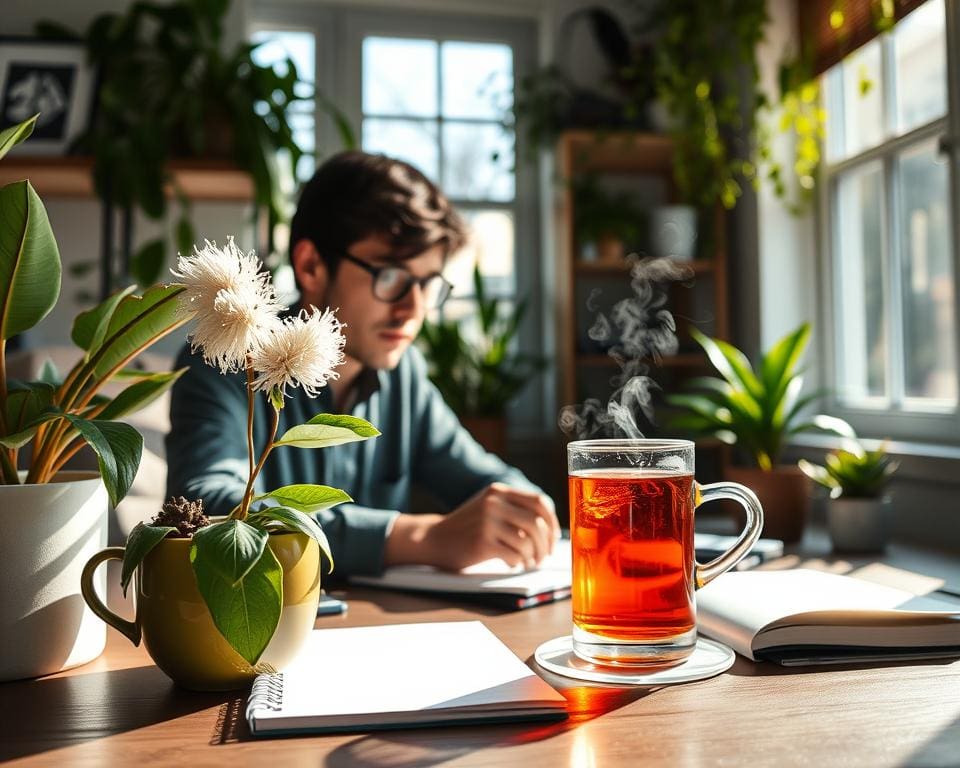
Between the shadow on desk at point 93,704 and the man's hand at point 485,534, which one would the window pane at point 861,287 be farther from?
the shadow on desk at point 93,704

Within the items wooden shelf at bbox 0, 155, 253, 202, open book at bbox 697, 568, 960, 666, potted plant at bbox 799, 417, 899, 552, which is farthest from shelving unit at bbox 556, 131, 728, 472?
open book at bbox 697, 568, 960, 666

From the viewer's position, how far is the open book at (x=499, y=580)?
3.49 feet

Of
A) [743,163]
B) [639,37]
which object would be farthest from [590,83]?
[743,163]

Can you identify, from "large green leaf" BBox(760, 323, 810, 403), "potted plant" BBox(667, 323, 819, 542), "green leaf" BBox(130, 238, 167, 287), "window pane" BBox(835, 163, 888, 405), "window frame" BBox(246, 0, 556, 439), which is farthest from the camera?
A: "window frame" BBox(246, 0, 556, 439)

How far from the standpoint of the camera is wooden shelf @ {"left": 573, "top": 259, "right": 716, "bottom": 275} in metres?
3.01

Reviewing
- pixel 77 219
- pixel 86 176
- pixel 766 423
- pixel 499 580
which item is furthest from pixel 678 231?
pixel 499 580

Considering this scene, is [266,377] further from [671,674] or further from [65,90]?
[65,90]

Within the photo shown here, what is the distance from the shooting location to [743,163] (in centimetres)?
278

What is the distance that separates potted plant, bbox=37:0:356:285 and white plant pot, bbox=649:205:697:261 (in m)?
1.08

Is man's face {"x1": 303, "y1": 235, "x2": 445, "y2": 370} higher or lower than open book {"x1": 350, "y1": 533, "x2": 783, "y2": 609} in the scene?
higher

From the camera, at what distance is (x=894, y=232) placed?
2.47 m

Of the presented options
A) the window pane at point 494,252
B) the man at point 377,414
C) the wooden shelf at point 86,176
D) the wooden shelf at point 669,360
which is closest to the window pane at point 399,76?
the window pane at point 494,252

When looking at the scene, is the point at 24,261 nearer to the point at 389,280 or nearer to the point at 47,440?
the point at 47,440

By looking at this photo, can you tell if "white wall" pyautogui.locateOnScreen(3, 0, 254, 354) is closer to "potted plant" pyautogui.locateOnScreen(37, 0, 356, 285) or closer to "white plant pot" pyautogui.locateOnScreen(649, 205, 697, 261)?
"potted plant" pyautogui.locateOnScreen(37, 0, 356, 285)
